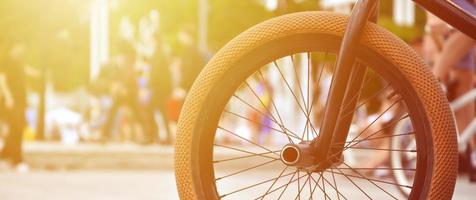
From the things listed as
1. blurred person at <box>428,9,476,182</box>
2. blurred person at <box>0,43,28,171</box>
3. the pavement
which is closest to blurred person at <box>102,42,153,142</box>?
A: the pavement

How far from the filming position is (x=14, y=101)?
12227mm

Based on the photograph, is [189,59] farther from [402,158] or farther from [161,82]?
[402,158]

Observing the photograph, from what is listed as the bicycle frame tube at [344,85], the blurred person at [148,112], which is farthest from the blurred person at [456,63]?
the blurred person at [148,112]

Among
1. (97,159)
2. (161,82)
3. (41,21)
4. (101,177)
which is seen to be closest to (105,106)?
(41,21)

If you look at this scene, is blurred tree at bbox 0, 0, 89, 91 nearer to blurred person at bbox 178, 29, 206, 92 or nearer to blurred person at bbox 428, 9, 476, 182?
blurred person at bbox 178, 29, 206, 92

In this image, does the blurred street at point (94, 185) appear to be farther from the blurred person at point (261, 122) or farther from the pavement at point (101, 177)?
the blurred person at point (261, 122)

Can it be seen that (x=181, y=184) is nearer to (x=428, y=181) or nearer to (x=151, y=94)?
(x=428, y=181)

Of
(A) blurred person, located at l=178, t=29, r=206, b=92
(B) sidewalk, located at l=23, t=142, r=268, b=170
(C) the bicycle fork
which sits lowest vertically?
(C) the bicycle fork

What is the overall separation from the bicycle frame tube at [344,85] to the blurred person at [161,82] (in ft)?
43.7

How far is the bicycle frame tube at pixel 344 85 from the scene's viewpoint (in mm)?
3580

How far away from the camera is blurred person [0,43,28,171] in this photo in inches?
473

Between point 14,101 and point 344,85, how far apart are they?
901 centimetres

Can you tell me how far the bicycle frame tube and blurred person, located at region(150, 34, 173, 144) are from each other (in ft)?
43.7

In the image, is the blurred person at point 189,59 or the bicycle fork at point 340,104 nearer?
the bicycle fork at point 340,104
